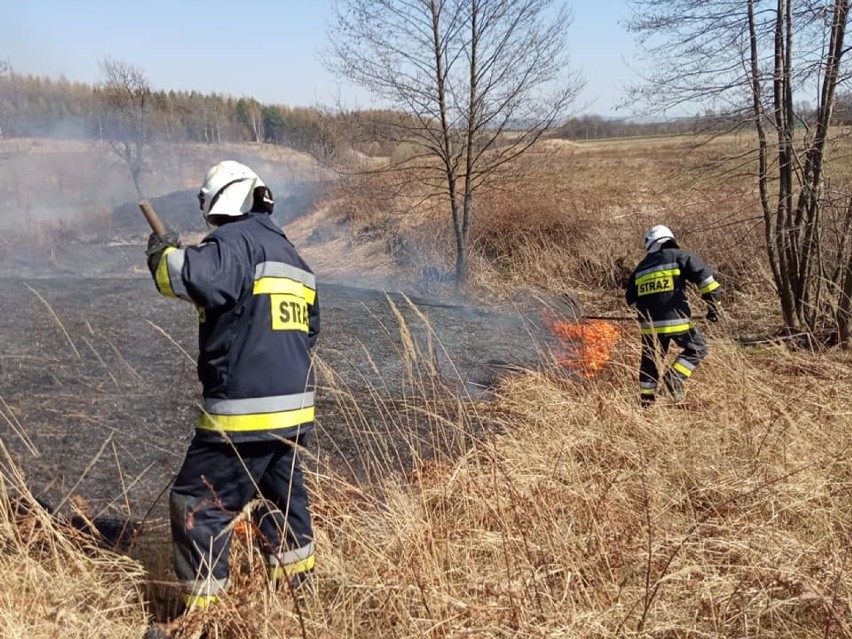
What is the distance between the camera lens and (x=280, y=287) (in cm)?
246

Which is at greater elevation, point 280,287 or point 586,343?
point 280,287

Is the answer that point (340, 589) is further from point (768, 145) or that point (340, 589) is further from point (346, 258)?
point (346, 258)

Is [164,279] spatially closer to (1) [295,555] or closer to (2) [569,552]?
(1) [295,555]

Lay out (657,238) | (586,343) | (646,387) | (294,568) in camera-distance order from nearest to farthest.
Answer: (294,568) → (646,387) → (657,238) → (586,343)

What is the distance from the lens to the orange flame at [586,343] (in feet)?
16.5

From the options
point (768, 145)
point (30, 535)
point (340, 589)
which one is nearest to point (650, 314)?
point (768, 145)

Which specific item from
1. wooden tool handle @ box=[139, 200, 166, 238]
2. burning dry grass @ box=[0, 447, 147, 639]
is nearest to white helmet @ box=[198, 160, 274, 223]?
wooden tool handle @ box=[139, 200, 166, 238]

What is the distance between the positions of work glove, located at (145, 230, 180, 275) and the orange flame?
3300mm

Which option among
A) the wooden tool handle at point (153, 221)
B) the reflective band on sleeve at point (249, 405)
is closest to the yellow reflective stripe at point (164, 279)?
the wooden tool handle at point (153, 221)

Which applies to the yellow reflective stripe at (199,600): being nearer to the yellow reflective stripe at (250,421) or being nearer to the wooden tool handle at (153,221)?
the yellow reflective stripe at (250,421)

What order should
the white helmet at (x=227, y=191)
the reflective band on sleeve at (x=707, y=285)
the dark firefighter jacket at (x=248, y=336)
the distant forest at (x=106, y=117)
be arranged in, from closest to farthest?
the dark firefighter jacket at (x=248, y=336)
the white helmet at (x=227, y=191)
the reflective band on sleeve at (x=707, y=285)
the distant forest at (x=106, y=117)

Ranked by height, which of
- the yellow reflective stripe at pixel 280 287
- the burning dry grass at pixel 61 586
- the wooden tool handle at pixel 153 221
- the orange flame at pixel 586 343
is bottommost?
the burning dry grass at pixel 61 586

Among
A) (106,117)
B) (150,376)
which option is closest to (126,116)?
(106,117)

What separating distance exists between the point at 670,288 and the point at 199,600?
434cm
